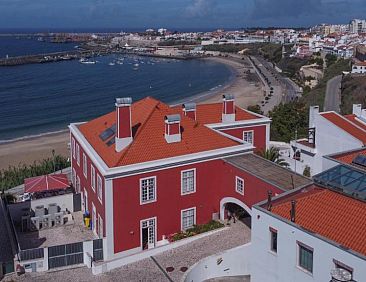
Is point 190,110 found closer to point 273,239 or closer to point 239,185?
point 239,185

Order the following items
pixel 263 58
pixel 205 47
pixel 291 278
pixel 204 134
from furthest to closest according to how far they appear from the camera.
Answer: pixel 205 47
pixel 263 58
pixel 204 134
pixel 291 278

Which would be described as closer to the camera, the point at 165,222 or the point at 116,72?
the point at 165,222

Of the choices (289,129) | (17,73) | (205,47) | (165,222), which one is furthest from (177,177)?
(205,47)

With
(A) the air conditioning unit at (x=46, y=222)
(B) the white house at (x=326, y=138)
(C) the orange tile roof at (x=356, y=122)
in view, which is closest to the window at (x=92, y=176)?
(A) the air conditioning unit at (x=46, y=222)

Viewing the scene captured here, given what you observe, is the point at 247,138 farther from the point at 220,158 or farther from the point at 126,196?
the point at 126,196

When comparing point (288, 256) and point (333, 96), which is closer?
point (288, 256)

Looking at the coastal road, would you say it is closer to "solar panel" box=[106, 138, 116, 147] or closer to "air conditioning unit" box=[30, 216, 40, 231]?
"solar panel" box=[106, 138, 116, 147]

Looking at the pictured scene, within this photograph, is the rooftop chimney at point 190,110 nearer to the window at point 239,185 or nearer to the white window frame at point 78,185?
the window at point 239,185

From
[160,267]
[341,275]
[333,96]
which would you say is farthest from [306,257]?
[333,96]
